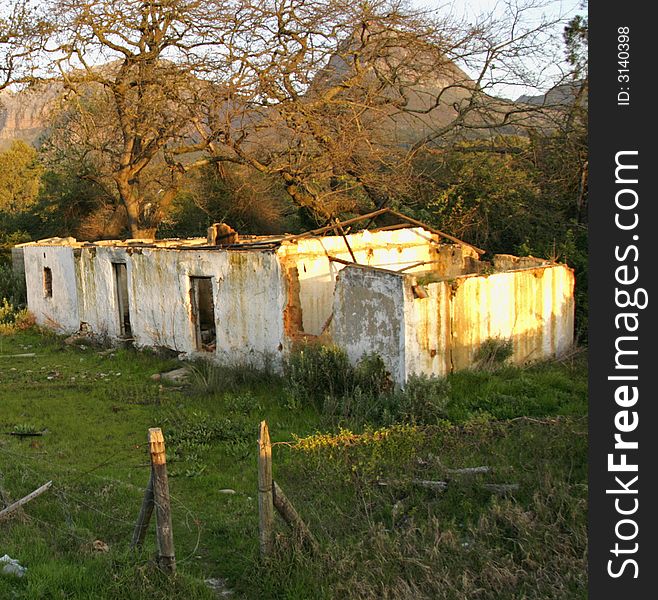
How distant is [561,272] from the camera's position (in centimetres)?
1373

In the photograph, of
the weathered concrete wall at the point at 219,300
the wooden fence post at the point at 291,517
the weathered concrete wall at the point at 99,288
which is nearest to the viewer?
the wooden fence post at the point at 291,517

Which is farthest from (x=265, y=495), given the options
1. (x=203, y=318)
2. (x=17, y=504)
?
(x=203, y=318)

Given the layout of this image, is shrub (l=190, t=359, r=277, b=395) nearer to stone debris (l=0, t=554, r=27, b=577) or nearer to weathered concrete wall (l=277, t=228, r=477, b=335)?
weathered concrete wall (l=277, t=228, r=477, b=335)

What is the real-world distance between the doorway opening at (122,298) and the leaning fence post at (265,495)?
11985 mm

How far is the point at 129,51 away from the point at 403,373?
1413 centimetres

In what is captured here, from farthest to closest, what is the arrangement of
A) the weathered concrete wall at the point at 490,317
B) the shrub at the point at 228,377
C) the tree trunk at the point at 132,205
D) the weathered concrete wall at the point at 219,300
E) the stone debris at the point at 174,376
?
the tree trunk at the point at 132,205 < the stone debris at the point at 174,376 < the weathered concrete wall at the point at 219,300 < the shrub at the point at 228,377 < the weathered concrete wall at the point at 490,317

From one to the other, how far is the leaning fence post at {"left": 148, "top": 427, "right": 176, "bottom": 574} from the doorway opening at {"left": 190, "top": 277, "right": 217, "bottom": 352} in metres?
9.29

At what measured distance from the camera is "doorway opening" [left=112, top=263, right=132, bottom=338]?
17.0 metres

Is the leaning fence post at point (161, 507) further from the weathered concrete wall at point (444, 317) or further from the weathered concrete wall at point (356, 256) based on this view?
the weathered concrete wall at point (356, 256)

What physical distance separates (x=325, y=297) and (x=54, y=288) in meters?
8.98

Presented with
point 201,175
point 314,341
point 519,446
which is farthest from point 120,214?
point 519,446

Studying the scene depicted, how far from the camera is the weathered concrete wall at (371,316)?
10.9 meters

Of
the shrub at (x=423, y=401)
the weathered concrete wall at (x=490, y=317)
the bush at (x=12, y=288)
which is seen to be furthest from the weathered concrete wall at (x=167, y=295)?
the shrub at (x=423, y=401)

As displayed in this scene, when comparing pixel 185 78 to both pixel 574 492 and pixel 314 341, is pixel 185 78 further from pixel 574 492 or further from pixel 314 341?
pixel 574 492
